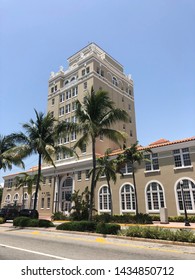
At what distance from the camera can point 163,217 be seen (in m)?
22.5

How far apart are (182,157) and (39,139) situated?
16.7 m

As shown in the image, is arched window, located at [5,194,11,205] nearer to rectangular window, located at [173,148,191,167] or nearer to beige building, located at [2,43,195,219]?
beige building, located at [2,43,195,219]

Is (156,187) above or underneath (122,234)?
above

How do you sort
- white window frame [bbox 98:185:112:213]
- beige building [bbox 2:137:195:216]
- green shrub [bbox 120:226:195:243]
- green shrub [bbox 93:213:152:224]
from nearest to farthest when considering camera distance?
1. green shrub [bbox 120:226:195:243]
2. green shrub [bbox 93:213:152:224]
3. beige building [bbox 2:137:195:216]
4. white window frame [bbox 98:185:112:213]

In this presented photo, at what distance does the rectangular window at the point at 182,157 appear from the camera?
24970 millimetres

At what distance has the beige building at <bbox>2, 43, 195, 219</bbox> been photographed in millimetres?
25250

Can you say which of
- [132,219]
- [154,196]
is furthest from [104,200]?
[132,219]

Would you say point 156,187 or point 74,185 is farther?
point 74,185

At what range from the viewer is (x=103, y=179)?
1273 inches

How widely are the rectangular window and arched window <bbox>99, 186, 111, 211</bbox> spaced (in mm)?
11229

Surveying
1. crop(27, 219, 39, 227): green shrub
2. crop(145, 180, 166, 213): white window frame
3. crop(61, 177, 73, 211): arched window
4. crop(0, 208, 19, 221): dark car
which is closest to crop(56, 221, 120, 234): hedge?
crop(27, 219, 39, 227): green shrub
